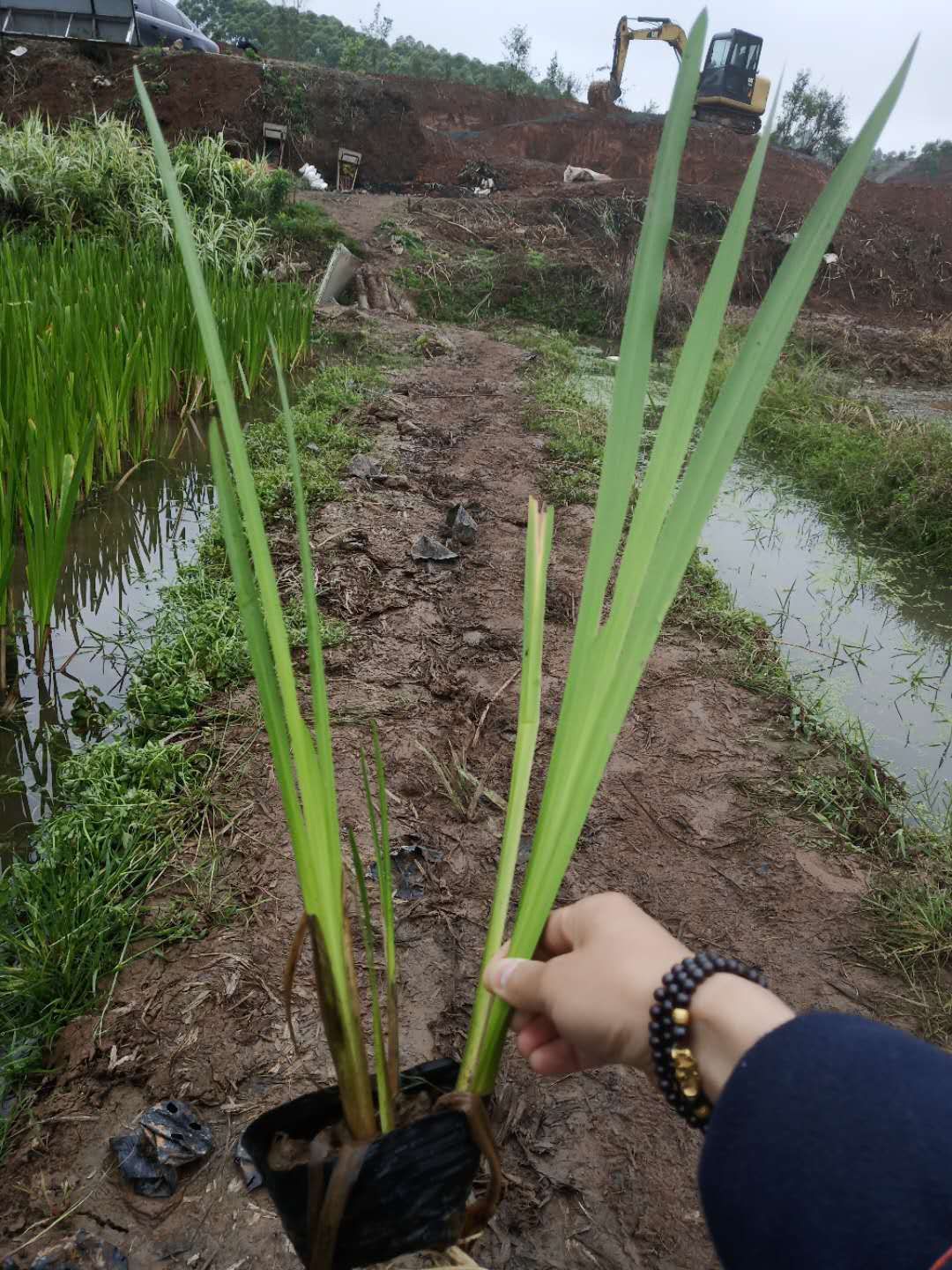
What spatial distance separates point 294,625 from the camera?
2150 mm

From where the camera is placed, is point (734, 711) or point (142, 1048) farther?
point (734, 711)

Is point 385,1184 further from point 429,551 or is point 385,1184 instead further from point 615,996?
point 429,551

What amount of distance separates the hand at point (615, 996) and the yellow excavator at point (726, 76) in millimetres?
18873

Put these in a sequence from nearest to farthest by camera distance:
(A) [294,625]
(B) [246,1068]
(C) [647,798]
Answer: (B) [246,1068] < (C) [647,798] < (A) [294,625]

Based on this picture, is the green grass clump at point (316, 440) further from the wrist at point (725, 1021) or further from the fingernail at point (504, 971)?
the wrist at point (725, 1021)

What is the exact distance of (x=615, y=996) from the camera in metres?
0.56

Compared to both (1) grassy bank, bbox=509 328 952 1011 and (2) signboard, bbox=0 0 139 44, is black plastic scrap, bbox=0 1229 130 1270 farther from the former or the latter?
(2) signboard, bbox=0 0 139 44

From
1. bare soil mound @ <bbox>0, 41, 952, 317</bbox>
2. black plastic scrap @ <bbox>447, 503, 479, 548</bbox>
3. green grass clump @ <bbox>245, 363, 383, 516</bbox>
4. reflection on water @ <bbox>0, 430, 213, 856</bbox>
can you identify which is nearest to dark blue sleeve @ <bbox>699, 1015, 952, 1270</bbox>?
reflection on water @ <bbox>0, 430, 213, 856</bbox>

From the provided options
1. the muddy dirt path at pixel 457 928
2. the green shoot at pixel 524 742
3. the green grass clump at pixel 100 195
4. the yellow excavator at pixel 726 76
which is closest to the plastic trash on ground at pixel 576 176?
the yellow excavator at pixel 726 76

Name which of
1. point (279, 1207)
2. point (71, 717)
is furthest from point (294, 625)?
point (279, 1207)

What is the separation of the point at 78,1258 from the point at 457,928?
699 mm

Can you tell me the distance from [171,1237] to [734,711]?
174 centimetres

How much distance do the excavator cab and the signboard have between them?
11.3 m

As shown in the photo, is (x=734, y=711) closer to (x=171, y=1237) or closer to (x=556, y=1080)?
(x=556, y=1080)
